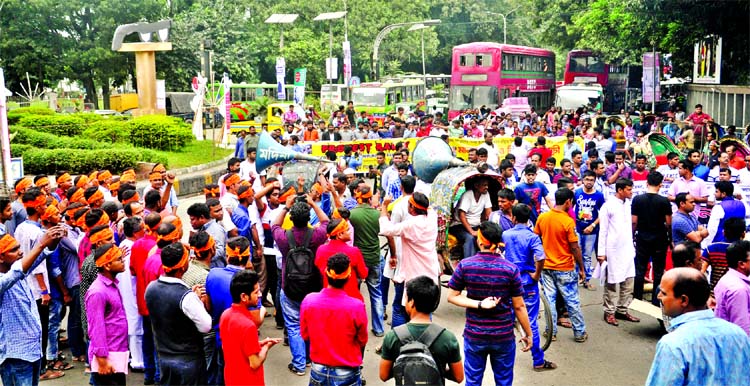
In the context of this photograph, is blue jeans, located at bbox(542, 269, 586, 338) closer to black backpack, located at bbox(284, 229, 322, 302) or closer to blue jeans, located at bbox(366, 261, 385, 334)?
blue jeans, located at bbox(366, 261, 385, 334)

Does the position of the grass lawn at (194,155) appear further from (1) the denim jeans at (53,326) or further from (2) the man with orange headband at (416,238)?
(2) the man with orange headband at (416,238)

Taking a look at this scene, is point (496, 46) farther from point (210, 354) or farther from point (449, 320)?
point (210, 354)

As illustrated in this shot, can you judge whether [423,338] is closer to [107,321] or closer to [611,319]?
[107,321]

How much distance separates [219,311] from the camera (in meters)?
5.55

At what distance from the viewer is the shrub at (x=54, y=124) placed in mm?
22328

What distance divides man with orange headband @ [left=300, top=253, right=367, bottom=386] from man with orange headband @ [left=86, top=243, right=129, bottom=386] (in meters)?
1.49

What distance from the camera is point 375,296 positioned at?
8359 mm

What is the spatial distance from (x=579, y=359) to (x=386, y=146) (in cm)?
1129

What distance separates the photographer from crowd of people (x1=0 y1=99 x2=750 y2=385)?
459 centimetres

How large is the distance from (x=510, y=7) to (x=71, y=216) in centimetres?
6361

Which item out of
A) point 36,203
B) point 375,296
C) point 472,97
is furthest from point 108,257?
point 472,97

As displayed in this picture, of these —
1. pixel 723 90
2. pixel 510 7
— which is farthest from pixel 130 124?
pixel 510 7

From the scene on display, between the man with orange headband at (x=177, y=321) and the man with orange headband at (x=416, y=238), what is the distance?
2.62 m

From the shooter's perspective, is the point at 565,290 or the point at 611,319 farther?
the point at 611,319
